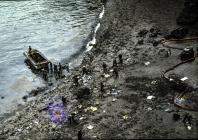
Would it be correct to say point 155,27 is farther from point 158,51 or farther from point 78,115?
point 78,115

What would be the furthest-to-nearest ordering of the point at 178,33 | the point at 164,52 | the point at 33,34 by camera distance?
the point at 33,34
the point at 178,33
the point at 164,52

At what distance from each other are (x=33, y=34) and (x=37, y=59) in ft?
36.3

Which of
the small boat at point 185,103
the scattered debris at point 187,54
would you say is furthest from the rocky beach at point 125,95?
the scattered debris at point 187,54

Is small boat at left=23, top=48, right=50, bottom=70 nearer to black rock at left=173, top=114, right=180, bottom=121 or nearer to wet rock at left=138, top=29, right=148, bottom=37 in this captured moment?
wet rock at left=138, top=29, right=148, bottom=37

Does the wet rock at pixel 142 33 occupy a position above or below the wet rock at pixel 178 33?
below

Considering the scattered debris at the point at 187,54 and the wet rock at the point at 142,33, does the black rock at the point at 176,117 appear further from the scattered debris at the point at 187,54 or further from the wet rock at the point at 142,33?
the wet rock at the point at 142,33

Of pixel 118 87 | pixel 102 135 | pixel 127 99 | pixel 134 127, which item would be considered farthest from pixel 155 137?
pixel 118 87

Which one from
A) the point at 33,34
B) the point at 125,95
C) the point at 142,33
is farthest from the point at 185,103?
the point at 33,34

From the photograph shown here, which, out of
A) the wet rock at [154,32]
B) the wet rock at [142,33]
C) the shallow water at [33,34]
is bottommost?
the shallow water at [33,34]

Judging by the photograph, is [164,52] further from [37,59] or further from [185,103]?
[37,59]

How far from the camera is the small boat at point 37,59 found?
34000 millimetres

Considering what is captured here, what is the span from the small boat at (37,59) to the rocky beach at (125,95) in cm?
288

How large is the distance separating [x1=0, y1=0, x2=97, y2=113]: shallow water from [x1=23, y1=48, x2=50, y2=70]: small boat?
31.6 inches

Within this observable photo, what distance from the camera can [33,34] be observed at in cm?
4572
